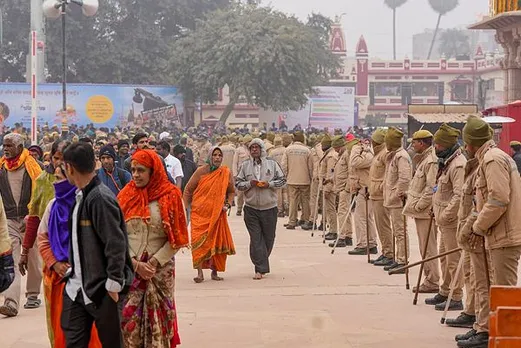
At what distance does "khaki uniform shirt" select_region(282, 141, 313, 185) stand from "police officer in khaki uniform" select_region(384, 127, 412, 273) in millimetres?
6634

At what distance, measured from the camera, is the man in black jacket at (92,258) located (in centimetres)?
622

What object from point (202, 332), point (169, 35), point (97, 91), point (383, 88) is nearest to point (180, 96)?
point (97, 91)

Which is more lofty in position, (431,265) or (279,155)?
(279,155)

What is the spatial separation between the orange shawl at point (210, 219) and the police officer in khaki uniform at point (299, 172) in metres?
7.42

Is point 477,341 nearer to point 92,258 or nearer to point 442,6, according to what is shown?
point 92,258

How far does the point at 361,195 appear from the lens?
51.9 feet

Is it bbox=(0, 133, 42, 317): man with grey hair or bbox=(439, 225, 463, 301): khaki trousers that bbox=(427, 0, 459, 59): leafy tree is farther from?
bbox=(0, 133, 42, 317): man with grey hair

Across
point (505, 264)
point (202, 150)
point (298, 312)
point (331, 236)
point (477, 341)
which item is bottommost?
point (331, 236)

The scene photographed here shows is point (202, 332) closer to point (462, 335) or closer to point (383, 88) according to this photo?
point (462, 335)

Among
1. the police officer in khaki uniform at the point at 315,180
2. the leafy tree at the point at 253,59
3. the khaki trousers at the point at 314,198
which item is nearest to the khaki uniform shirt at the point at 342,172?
the police officer in khaki uniform at the point at 315,180

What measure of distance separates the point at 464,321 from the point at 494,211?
1925mm

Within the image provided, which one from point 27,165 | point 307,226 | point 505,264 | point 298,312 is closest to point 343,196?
point 307,226

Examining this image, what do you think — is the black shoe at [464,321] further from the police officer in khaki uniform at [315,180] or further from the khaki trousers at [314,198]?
the khaki trousers at [314,198]

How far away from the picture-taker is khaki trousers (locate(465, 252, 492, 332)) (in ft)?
28.4
